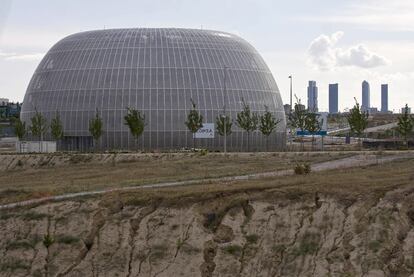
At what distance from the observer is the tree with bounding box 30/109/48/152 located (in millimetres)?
113438

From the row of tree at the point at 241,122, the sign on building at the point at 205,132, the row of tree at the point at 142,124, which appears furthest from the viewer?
the sign on building at the point at 205,132

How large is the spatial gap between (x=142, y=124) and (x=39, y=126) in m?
16.3

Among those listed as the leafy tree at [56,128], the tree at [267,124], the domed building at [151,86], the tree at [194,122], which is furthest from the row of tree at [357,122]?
the leafy tree at [56,128]

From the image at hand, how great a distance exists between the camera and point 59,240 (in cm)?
4103

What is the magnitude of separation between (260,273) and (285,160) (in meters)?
37.4

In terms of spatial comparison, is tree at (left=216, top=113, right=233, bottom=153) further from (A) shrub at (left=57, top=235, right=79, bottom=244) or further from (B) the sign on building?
(A) shrub at (left=57, top=235, right=79, bottom=244)

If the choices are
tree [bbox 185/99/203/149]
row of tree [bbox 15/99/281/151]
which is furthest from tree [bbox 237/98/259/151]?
tree [bbox 185/99/203/149]

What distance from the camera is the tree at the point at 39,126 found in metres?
113

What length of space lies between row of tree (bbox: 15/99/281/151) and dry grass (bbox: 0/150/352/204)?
2072cm

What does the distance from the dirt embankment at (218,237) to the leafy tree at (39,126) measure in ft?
233

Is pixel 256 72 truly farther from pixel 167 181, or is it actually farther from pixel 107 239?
pixel 107 239

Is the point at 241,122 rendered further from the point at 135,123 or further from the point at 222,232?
the point at 222,232

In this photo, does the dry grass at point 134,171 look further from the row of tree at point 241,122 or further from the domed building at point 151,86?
the domed building at point 151,86

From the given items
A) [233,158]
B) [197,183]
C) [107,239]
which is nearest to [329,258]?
[107,239]
